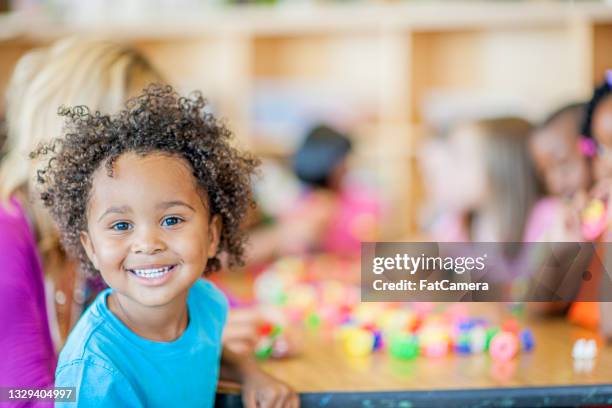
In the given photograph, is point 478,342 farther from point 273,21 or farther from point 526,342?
point 273,21

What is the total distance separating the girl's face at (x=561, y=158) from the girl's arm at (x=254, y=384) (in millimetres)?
637

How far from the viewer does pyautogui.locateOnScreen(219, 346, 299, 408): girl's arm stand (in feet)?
3.21

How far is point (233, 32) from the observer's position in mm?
3164

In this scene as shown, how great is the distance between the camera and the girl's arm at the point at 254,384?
98 centimetres

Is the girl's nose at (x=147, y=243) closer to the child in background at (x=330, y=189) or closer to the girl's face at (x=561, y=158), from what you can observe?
the girl's face at (x=561, y=158)

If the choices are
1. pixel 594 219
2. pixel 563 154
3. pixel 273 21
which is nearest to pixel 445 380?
pixel 594 219

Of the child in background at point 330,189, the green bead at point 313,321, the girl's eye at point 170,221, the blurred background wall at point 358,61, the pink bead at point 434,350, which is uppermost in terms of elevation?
the blurred background wall at point 358,61

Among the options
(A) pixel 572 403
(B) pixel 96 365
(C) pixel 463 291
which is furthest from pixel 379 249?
(B) pixel 96 365

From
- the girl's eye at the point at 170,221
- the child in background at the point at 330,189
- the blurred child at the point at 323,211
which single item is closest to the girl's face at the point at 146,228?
the girl's eye at the point at 170,221

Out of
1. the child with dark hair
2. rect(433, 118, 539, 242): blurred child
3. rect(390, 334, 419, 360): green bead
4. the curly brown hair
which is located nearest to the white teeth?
the curly brown hair

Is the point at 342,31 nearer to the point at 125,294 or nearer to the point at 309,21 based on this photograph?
the point at 309,21

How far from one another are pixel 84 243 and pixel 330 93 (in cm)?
246

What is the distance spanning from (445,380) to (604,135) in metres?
0.44

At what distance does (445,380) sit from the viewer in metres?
1.04
